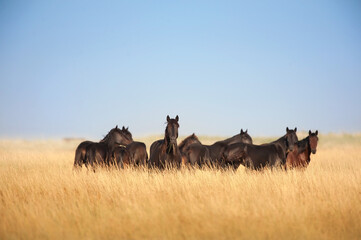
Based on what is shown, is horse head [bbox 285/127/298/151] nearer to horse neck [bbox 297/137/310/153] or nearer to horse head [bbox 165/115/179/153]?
horse neck [bbox 297/137/310/153]

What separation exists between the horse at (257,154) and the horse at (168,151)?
236cm

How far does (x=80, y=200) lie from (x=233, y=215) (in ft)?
11.5

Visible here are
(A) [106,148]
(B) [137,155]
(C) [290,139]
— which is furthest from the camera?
(A) [106,148]

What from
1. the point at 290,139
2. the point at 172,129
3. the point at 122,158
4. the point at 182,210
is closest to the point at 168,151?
the point at 172,129

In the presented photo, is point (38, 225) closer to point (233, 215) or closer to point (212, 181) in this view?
point (233, 215)

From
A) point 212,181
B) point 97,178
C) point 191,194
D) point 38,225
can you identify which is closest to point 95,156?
point 97,178

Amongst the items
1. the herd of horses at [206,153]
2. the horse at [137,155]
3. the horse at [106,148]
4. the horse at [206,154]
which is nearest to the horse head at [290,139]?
the herd of horses at [206,153]

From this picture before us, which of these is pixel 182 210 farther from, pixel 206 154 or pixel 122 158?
pixel 122 158

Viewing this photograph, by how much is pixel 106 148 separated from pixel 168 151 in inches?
146

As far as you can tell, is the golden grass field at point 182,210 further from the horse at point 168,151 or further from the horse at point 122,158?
the horse at point 122,158

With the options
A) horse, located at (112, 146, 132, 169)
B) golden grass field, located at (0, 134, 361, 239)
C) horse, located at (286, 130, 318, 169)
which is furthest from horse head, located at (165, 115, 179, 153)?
horse, located at (286, 130, 318, 169)

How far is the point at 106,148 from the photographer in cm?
1549

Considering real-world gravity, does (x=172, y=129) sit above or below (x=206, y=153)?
above

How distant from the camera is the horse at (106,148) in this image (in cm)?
1520
